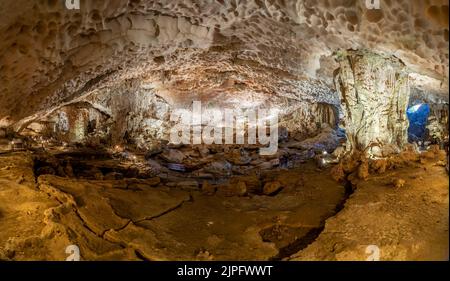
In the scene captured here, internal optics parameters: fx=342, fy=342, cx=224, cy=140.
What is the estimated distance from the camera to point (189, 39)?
6.00m

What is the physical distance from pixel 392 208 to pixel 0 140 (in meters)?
8.13

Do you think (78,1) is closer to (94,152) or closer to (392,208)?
(392,208)

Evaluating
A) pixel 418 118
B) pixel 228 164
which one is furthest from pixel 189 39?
pixel 418 118

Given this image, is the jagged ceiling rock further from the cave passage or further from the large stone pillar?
the large stone pillar

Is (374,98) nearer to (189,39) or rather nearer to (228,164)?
(189,39)

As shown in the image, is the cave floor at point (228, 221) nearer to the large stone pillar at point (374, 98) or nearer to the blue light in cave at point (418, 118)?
the large stone pillar at point (374, 98)

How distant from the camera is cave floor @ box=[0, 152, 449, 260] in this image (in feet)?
10.2

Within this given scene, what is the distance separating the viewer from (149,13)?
5.15 meters

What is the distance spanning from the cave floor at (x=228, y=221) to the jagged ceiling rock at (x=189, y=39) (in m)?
1.45

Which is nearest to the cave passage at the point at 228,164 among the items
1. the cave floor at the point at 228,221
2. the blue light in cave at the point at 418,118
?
the cave floor at the point at 228,221

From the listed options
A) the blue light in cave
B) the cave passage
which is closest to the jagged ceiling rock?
the cave passage

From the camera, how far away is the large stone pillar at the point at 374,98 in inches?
230

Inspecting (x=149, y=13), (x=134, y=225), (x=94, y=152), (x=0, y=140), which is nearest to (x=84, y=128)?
(x=94, y=152)

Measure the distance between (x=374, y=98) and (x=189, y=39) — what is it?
135 inches
